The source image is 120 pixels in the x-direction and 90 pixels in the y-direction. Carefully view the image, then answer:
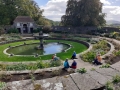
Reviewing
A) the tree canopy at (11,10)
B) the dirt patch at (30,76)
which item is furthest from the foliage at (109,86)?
the tree canopy at (11,10)

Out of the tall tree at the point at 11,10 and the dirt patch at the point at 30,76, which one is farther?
the tall tree at the point at 11,10

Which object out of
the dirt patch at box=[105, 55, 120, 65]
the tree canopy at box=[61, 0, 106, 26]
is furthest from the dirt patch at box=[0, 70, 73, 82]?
the tree canopy at box=[61, 0, 106, 26]

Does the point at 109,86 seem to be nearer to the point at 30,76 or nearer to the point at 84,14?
the point at 30,76

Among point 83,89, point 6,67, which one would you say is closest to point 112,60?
point 83,89

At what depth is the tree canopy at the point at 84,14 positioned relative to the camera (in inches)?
1582

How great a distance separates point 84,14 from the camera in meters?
40.3

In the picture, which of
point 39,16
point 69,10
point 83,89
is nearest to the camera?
point 83,89

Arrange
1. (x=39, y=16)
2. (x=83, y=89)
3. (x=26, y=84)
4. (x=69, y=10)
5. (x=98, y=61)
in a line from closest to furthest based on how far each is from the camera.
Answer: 1. (x=83, y=89)
2. (x=26, y=84)
3. (x=98, y=61)
4. (x=69, y=10)
5. (x=39, y=16)

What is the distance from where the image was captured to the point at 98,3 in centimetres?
4091

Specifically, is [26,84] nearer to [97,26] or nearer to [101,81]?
[101,81]

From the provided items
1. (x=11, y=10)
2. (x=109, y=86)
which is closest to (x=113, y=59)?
(x=109, y=86)

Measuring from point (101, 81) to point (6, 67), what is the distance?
8.33 meters

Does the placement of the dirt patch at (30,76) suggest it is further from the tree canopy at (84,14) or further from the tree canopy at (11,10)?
the tree canopy at (11,10)

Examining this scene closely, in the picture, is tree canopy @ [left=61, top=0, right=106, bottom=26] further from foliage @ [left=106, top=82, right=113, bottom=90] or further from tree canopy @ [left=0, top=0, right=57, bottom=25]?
foliage @ [left=106, top=82, right=113, bottom=90]
